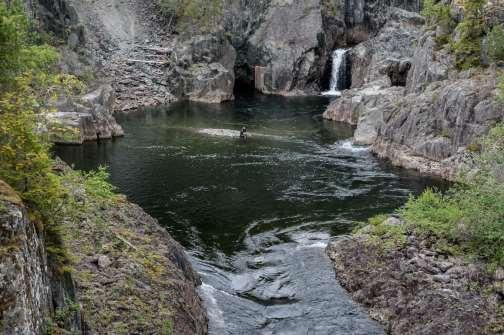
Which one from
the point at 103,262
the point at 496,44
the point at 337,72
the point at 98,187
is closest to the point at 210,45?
the point at 337,72

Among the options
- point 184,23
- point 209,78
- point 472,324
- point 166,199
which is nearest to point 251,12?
point 184,23

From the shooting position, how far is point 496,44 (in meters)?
47.4

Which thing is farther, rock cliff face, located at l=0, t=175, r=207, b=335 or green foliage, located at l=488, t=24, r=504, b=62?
green foliage, located at l=488, t=24, r=504, b=62

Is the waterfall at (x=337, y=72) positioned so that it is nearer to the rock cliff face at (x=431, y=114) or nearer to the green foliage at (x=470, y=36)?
the rock cliff face at (x=431, y=114)

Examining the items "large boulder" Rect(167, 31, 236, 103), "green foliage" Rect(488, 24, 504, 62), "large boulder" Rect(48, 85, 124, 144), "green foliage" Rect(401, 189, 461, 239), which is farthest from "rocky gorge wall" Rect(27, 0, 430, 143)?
"green foliage" Rect(401, 189, 461, 239)

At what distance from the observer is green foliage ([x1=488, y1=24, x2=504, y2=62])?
155 ft

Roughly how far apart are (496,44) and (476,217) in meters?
28.9

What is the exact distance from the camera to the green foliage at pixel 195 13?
95.9m

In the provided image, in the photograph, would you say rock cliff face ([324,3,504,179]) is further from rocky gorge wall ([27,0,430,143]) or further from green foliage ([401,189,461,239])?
rocky gorge wall ([27,0,430,143])

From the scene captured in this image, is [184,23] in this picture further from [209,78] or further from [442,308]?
[442,308]

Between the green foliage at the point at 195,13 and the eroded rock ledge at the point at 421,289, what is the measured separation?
76.0 metres

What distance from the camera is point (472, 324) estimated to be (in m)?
20.1

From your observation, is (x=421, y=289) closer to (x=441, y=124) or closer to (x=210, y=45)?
(x=441, y=124)

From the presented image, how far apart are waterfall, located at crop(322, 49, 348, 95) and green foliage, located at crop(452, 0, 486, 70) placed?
4389 cm
